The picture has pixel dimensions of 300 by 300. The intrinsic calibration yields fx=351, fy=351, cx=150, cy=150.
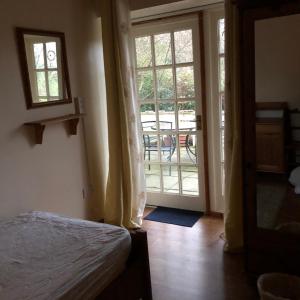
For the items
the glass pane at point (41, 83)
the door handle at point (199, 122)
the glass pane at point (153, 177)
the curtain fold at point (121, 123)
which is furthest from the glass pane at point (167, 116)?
the glass pane at point (41, 83)

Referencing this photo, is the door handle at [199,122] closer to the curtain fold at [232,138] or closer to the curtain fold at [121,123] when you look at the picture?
the curtain fold at [121,123]

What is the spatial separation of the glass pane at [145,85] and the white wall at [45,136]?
24.0 inches

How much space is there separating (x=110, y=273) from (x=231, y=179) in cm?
130

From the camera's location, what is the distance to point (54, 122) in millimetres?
2875

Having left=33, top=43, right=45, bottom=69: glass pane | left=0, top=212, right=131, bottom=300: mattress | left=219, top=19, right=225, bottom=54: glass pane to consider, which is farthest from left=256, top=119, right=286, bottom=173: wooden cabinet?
left=33, top=43, right=45, bottom=69: glass pane

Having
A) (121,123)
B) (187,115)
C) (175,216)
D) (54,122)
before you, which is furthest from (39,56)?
(175,216)

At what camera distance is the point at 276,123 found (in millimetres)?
2260

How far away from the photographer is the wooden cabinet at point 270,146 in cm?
225

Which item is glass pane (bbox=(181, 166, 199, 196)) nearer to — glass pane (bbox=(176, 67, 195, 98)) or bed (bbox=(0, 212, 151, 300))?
glass pane (bbox=(176, 67, 195, 98))

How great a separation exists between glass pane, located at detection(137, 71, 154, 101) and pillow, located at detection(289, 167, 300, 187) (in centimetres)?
184

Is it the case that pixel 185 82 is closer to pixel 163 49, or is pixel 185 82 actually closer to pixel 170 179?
pixel 163 49

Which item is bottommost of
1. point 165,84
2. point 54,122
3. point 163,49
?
point 54,122

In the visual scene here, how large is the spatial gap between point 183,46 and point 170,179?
4.58 ft

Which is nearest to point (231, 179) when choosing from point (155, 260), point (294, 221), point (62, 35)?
point (294, 221)
